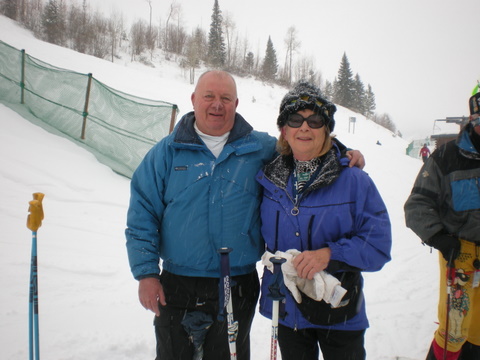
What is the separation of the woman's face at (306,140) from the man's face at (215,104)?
503 millimetres

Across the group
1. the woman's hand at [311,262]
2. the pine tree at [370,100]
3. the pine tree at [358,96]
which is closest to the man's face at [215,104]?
the woman's hand at [311,262]

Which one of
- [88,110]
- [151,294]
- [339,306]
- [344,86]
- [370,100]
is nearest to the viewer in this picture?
[339,306]

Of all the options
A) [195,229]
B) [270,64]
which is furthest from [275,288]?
[270,64]

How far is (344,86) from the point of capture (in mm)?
60000

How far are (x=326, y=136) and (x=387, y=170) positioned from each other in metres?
14.6

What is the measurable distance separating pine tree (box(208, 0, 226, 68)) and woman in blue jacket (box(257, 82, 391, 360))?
50.5 metres

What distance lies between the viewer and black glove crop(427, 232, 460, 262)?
2211 millimetres

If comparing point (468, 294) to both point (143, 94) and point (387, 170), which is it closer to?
point (387, 170)

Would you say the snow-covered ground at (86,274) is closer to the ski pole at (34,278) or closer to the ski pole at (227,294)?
→ the ski pole at (34,278)

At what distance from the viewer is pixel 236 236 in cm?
202

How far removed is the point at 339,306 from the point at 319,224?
1.66 feet

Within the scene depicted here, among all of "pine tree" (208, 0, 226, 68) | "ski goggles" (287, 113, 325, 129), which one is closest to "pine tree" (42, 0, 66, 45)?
"pine tree" (208, 0, 226, 68)

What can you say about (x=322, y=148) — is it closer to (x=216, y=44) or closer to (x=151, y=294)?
(x=151, y=294)

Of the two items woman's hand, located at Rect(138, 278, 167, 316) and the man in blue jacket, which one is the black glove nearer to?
the man in blue jacket
